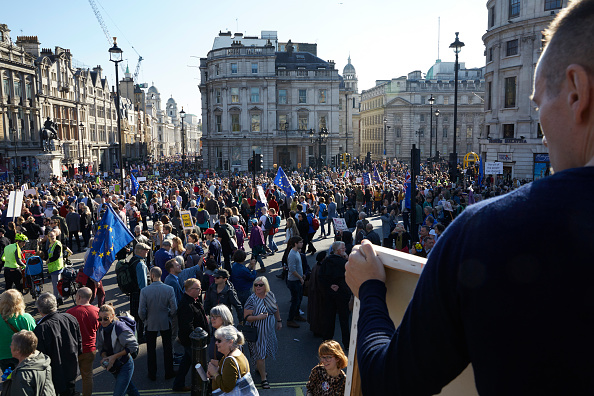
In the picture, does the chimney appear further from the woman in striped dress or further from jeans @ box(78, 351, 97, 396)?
the woman in striped dress

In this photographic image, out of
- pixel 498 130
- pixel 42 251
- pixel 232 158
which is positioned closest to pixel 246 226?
pixel 42 251

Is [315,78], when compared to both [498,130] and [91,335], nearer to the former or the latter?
[498,130]

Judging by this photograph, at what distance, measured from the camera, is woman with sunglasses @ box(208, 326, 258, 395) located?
500 centimetres

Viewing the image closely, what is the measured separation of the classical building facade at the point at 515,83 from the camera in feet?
112

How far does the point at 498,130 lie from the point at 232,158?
36.8 meters

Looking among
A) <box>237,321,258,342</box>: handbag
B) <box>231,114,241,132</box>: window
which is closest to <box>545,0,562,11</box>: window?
<box>237,321,258,342</box>: handbag

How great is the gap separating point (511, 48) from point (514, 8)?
284 centimetres

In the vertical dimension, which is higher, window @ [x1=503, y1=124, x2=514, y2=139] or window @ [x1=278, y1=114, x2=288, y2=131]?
window @ [x1=278, y1=114, x2=288, y2=131]

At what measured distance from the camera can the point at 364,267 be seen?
151cm

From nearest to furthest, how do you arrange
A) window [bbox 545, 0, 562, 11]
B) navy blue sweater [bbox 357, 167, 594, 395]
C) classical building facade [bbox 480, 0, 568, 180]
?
navy blue sweater [bbox 357, 167, 594, 395] → window [bbox 545, 0, 562, 11] → classical building facade [bbox 480, 0, 568, 180]

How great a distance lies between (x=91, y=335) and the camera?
270 inches

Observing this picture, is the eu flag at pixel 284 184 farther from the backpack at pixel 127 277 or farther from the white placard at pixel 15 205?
the backpack at pixel 127 277

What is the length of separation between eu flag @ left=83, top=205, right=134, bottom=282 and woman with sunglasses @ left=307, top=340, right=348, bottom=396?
578cm

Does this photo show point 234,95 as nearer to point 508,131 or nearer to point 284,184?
point 508,131
